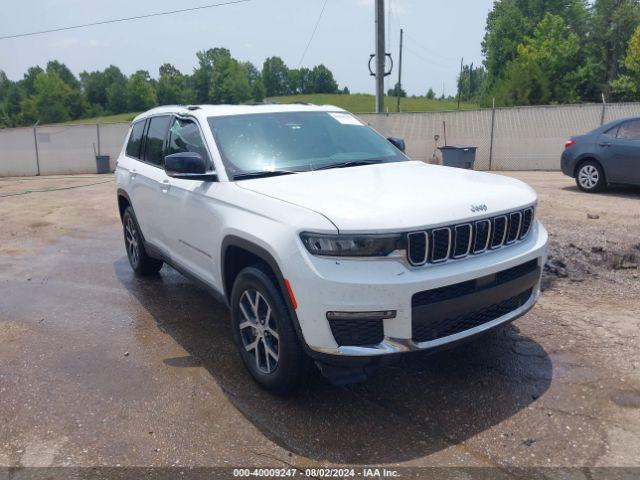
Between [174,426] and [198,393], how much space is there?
397 mm

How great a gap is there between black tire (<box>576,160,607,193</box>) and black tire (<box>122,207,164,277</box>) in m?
8.29

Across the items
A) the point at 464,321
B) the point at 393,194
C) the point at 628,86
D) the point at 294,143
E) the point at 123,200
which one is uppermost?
the point at 628,86

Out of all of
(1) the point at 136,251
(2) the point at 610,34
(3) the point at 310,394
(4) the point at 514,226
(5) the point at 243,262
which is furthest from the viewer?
(2) the point at 610,34

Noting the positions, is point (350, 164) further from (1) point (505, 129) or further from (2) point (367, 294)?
(1) point (505, 129)

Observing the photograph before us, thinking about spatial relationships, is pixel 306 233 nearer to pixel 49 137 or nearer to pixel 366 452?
pixel 366 452

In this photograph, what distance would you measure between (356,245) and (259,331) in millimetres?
1028

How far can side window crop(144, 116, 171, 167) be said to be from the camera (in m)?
5.14

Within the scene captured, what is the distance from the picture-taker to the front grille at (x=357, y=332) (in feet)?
9.46

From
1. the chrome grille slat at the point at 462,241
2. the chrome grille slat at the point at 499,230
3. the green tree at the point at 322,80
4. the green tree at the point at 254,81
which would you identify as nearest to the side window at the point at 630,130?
the chrome grille slat at the point at 499,230

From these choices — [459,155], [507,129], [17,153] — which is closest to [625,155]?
[459,155]

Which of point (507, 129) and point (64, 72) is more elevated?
point (64, 72)

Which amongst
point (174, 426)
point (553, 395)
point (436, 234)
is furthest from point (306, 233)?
point (553, 395)

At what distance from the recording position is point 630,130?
9.88m

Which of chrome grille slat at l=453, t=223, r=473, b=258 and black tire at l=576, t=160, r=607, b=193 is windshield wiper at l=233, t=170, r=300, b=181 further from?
black tire at l=576, t=160, r=607, b=193
